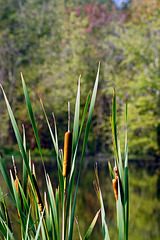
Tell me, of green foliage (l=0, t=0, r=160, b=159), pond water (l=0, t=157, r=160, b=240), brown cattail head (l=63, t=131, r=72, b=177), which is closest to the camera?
brown cattail head (l=63, t=131, r=72, b=177)

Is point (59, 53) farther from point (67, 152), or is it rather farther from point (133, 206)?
point (67, 152)

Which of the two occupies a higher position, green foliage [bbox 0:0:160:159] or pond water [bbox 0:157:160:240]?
green foliage [bbox 0:0:160:159]

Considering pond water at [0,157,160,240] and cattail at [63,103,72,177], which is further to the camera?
pond water at [0,157,160,240]

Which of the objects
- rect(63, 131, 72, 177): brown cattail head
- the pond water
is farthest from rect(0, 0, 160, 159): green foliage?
rect(63, 131, 72, 177): brown cattail head

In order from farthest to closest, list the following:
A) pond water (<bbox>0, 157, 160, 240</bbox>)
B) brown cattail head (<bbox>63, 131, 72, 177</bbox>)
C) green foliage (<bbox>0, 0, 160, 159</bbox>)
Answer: green foliage (<bbox>0, 0, 160, 159</bbox>), pond water (<bbox>0, 157, 160, 240</bbox>), brown cattail head (<bbox>63, 131, 72, 177</bbox>)

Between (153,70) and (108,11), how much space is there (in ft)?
15.7

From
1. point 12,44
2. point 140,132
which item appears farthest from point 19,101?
point 140,132

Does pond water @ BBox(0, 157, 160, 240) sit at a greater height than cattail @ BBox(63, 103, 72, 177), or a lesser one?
lesser

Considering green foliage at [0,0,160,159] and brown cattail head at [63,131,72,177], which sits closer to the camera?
brown cattail head at [63,131,72,177]

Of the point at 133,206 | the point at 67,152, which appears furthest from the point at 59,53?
the point at 67,152

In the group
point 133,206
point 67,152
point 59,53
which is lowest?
point 133,206

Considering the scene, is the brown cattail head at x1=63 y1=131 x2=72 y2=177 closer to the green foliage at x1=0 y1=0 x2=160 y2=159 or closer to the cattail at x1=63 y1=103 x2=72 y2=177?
the cattail at x1=63 y1=103 x2=72 y2=177

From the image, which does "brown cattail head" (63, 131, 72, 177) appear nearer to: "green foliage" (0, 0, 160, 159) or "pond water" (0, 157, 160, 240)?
"pond water" (0, 157, 160, 240)

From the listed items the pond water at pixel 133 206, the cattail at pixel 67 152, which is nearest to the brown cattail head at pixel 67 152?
the cattail at pixel 67 152
